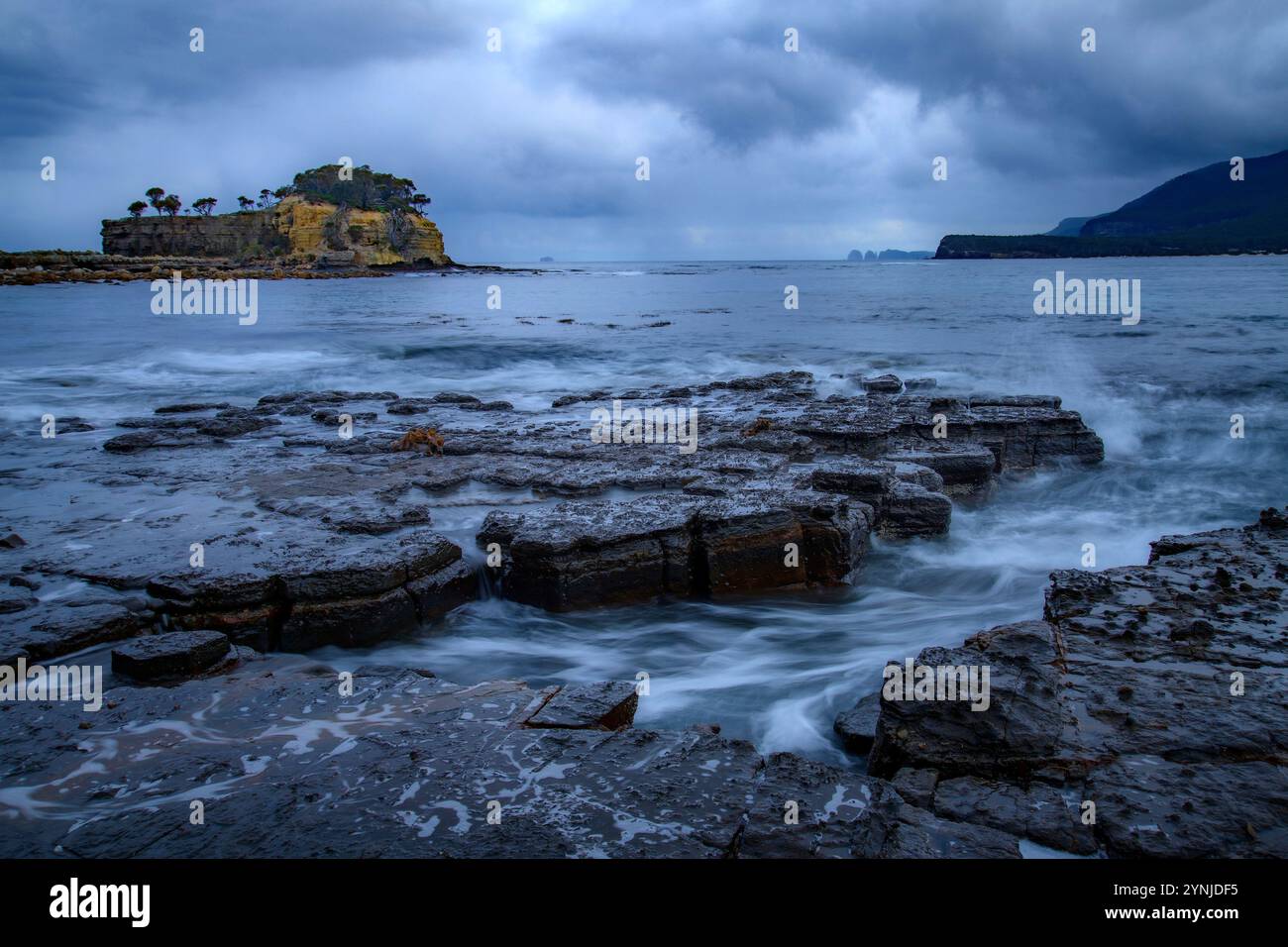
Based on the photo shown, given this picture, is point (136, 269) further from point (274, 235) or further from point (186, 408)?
point (186, 408)

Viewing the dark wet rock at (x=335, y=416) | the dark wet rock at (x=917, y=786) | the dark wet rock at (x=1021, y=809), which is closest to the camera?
the dark wet rock at (x=1021, y=809)

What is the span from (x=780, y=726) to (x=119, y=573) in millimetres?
5247

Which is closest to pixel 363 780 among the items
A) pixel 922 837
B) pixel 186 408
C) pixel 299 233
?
pixel 922 837

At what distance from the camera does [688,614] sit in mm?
6977

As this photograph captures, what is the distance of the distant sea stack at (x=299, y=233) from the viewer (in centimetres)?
11275

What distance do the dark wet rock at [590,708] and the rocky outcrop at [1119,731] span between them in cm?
135

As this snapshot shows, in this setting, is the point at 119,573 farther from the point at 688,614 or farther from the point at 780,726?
the point at 780,726

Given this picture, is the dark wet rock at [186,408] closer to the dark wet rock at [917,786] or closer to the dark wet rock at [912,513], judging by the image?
the dark wet rock at [912,513]

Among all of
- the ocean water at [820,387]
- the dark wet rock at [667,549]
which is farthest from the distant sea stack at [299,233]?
the dark wet rock at [667,549]

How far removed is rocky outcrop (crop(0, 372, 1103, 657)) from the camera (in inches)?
238

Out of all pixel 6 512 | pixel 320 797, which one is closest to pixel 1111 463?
pixel 320 797

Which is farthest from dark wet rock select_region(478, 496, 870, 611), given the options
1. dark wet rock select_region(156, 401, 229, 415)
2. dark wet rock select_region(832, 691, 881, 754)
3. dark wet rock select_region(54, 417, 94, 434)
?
dark wet rock select_region(156, 401, 229, 415)

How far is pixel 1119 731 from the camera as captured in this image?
4102 mm

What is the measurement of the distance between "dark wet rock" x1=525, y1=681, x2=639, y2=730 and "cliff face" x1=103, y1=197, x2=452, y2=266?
382ft
